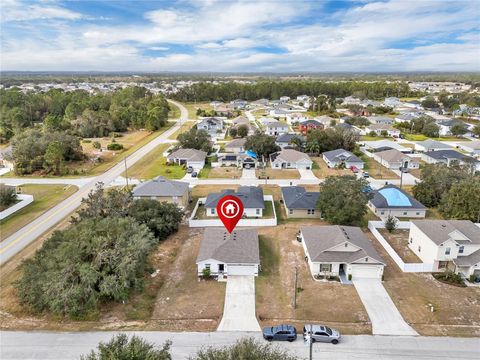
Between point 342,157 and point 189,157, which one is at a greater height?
point 342,157

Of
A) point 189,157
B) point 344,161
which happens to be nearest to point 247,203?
point 189,157

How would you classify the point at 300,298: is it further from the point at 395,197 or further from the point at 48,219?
the point at 48,219

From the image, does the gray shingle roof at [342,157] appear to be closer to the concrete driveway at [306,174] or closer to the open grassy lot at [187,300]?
the concrete driveway at [306,174]

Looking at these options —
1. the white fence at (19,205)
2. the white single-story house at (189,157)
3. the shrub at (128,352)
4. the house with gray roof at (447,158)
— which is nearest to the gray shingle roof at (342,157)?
the house with gray roof at (447,158)

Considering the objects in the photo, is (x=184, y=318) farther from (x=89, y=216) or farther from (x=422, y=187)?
(x=422, y=187)

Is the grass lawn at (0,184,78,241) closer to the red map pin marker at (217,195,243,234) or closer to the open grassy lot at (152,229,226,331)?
the open grassy lot at (152,229,226,331)
